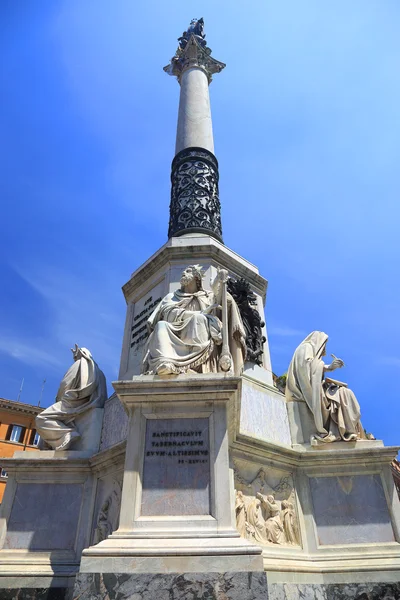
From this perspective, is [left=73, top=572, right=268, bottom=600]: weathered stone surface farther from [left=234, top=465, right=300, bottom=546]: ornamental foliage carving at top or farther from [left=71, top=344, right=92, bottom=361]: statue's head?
[left=71, top=344, right=92, bottom=361]: statue's head

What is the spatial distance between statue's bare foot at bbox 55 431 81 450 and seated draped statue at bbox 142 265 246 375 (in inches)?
112

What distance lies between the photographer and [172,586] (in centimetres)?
454

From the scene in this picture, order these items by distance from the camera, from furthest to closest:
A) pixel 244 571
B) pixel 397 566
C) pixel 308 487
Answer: pixel 308 487 → pixel 397 566 → pixel 244 571

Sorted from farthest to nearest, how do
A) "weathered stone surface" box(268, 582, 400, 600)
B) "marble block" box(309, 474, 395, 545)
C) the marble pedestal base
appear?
1. "marble block" box(309, 474, 395, 545)
2. "weathered stone surface" box(268, 582, 400, 600)
3. the marble pedestal base

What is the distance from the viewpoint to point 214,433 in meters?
5.67

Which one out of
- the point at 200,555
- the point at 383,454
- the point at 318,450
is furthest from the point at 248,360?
the point at 200,555

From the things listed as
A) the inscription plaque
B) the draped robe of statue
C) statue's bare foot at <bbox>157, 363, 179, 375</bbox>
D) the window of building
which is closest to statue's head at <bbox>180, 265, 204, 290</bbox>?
the draped robe of statue

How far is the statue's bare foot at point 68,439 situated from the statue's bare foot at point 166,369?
3.53m

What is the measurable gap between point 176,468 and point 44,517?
12.4 feet

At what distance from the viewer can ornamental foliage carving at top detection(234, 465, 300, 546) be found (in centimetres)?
656

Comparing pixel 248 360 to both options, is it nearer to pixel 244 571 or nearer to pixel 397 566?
pixel 397 566

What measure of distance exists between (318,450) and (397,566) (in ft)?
6.56

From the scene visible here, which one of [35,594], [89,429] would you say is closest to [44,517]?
[35,594]

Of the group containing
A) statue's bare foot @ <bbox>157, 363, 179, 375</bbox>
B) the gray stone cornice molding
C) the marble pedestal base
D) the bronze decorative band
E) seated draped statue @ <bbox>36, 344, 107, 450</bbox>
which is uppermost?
the gray stone cornice molding
